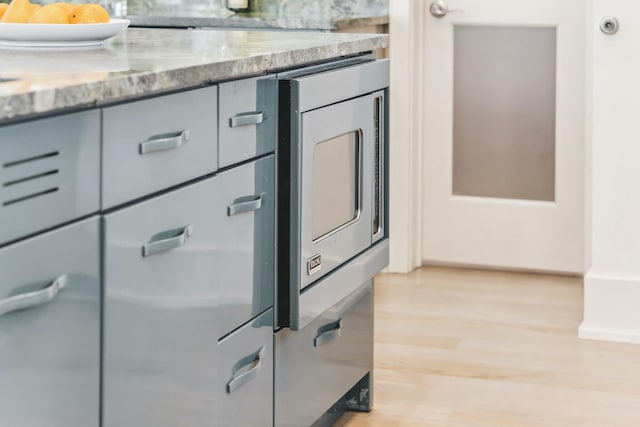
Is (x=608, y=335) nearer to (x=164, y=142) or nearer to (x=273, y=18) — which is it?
(x=273, y=18)

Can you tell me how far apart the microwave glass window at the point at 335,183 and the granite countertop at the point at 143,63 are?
0.62 feet

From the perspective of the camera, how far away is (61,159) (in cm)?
139

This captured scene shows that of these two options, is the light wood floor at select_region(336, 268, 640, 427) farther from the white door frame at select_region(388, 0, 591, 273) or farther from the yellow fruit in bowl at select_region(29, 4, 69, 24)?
the yellow fruit in bowl at select_region(29, 4, 69, 24)

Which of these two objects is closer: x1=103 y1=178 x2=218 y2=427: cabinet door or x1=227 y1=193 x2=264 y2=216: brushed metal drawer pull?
x1=103 y1=178 x2=218 y2=427: cabinet door

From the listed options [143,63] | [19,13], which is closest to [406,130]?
[19,13]

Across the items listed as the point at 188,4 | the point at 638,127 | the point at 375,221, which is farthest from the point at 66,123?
the point at 188,4

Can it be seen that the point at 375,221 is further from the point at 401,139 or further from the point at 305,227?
the point at 401,139

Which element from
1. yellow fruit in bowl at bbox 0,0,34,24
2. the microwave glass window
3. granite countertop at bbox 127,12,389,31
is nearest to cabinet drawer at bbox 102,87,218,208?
the microwave glass window

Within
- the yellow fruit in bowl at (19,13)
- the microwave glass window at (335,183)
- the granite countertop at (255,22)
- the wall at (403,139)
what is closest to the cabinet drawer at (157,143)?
the microwave glass window at (335,183)

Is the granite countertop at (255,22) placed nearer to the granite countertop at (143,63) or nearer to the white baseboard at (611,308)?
the granite countertop at (143,63)

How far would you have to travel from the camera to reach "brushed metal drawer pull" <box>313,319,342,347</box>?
91.6 inches

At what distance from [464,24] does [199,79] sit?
2.45 meters

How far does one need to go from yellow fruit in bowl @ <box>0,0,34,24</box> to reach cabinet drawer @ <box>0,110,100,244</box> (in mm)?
674

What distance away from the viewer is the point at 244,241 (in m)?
1.94
